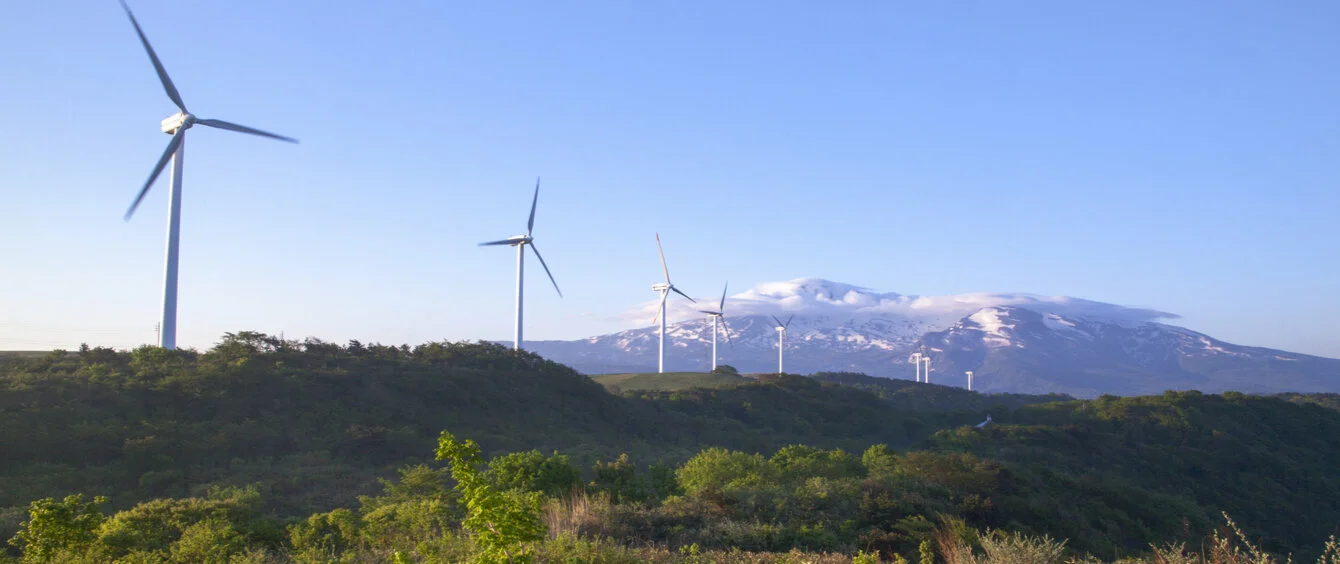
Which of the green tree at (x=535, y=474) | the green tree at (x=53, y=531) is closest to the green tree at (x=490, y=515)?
the green tree at (x=53, y=531)

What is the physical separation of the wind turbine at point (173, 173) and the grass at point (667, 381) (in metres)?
45.4

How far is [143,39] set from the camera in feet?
156

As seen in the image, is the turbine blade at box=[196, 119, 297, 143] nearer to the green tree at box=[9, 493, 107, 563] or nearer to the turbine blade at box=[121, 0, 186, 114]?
the turbine blade at box=[121, 0, 186, 114]

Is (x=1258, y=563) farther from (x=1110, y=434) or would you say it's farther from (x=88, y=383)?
(x=1110, y=434)

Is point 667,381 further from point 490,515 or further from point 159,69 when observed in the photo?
point 490,515

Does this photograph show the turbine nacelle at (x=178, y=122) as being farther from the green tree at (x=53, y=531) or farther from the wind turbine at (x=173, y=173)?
the green tree at (x=53, y=531)

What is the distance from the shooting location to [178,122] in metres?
48.4

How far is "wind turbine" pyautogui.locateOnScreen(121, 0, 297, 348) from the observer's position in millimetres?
44150

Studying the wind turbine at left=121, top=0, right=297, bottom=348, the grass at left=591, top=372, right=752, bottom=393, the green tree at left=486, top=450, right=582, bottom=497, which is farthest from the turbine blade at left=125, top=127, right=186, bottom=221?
the grass at left=591, top=372, right=752, bottom=393

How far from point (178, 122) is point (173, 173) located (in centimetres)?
400

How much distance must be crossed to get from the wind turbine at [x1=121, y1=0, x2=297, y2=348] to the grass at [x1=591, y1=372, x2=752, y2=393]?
45406 mm

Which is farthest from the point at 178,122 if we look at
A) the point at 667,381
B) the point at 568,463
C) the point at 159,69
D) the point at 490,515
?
the point at 667,381

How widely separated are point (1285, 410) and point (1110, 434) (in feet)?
91.6

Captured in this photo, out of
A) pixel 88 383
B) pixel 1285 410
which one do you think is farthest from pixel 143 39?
pixel 1285 410
